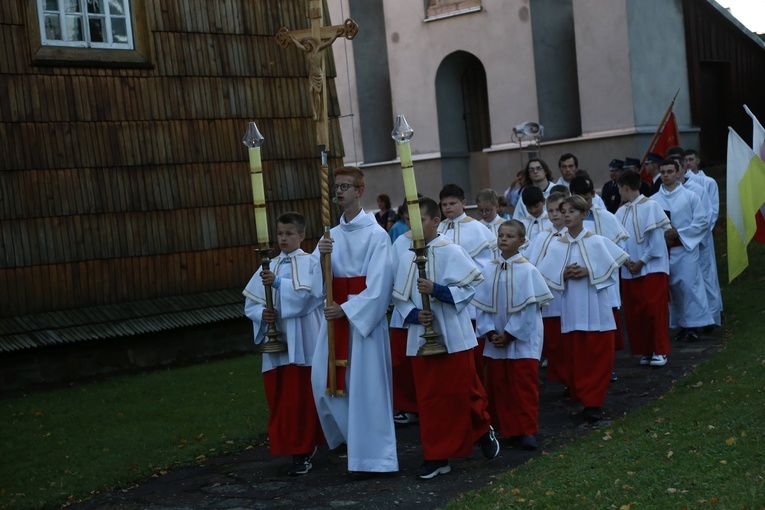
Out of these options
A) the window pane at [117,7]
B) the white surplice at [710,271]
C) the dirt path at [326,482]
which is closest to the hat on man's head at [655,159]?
the white surplice at [710,271]

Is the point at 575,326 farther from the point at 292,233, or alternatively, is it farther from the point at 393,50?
the point at 393,50

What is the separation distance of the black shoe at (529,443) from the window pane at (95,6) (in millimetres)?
7260

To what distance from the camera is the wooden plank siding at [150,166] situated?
11906 mm

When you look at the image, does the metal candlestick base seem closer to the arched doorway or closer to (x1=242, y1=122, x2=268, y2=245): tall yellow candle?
(x1=242, y1=122, x2=268, y2=245): tall yellow candle

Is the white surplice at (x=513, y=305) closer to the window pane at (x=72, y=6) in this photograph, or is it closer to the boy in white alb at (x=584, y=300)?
the boy in white alb at (x=584, y=300)

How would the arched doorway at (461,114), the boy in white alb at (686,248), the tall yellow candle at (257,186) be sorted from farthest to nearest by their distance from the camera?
1. the arched doorway at (461,114)
2. the boy in white alb at (686,248)
3. the tall yellow candle at (257,186)

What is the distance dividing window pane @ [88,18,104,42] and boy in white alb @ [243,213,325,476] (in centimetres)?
538

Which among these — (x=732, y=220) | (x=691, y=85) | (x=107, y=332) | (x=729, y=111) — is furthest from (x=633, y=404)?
(x=729, y=111)

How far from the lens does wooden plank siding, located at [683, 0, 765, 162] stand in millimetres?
22109

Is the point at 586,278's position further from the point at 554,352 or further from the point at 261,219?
the point at 261,219

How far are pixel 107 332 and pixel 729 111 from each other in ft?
50.8

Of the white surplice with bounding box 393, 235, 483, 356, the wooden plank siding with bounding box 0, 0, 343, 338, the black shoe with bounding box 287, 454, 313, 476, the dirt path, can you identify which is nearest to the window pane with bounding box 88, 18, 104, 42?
the wooden plank siding with bounding box 0, 0, 343, 338

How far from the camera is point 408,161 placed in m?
7.15

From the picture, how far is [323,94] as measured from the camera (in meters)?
7.82
